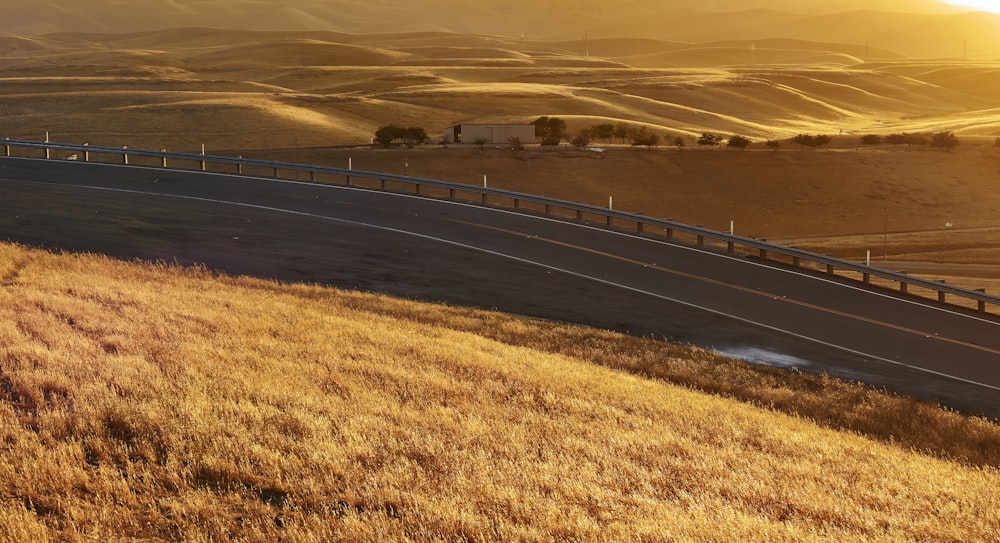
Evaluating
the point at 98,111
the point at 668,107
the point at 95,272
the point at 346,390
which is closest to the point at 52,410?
the point at 346,390

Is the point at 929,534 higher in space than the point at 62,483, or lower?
lower

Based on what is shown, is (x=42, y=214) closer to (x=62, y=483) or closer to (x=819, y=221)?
(x=62, y=483)

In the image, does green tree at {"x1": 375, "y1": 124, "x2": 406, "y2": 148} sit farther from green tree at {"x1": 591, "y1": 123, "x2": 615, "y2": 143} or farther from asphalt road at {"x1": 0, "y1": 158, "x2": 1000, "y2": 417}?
asphalt road at {"x1": 0, "y1": 158, "x2": 1000, "y2": 417}

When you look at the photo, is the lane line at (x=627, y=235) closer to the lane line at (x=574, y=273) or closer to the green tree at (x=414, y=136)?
the lane line at (x=574, y=273)

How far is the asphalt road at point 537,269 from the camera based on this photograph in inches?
839

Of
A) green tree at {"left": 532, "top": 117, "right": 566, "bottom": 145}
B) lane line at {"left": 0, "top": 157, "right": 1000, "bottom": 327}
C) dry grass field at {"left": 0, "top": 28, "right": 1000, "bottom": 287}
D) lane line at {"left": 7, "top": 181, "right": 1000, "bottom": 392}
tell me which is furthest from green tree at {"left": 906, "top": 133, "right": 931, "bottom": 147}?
lane line at {"left": 7, "top": 181, "right": 1000, "bottom": 392}

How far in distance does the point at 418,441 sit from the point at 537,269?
17.5 m

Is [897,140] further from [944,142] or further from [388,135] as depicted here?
[388,135]

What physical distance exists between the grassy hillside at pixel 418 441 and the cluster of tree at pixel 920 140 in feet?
193

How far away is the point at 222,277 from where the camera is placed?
77.5 ft

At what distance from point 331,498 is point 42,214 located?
27.2 meters

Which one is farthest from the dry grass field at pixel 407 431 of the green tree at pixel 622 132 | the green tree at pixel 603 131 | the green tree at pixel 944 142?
the green tree at pixel 622 132

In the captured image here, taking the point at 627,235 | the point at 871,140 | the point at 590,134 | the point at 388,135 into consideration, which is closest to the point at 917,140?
the point at 871,140

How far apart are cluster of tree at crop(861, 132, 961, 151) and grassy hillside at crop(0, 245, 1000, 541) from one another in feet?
193
